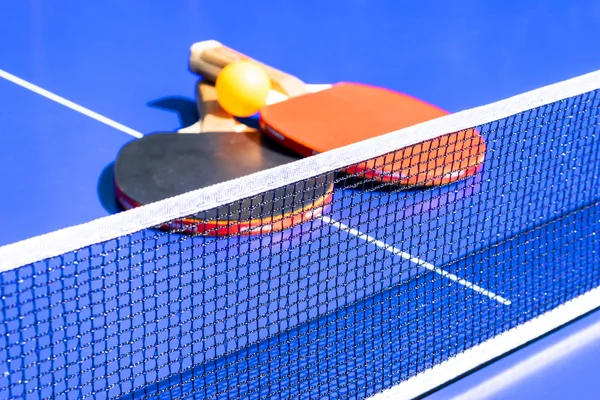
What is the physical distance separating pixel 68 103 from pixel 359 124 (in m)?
2.21

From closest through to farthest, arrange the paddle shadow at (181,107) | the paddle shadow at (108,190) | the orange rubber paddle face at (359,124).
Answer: the paddle shadow at (108,190) < the orange rubber paddle face at (359,124) < the paddle shadow at (181,107)

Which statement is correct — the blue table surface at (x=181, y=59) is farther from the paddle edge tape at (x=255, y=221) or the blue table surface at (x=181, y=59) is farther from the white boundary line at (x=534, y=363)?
the paddle edge tape at (x=255, y=221)

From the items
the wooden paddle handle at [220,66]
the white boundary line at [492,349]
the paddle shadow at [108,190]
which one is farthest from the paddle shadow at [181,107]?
the white boundary line at [492,349]

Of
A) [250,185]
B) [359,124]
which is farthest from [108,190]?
[250,185]

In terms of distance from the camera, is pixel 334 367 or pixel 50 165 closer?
pixel 334 367

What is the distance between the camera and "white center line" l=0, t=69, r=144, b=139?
5965 millimetres

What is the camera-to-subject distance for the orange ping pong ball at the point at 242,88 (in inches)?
220

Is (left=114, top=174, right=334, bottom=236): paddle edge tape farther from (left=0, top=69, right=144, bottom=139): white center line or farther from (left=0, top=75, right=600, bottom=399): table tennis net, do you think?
(left=0, top=69, right=144, bottom=139): white center line

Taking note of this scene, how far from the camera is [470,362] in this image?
154 inches

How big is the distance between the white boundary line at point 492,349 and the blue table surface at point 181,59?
104 mm

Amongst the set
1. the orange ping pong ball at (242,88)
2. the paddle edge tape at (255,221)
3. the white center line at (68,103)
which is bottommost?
the white center line at (68,103)

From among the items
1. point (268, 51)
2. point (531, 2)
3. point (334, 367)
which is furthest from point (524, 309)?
point (531, 2)

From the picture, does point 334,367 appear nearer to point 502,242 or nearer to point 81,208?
point 502,242

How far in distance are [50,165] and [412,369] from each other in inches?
112
